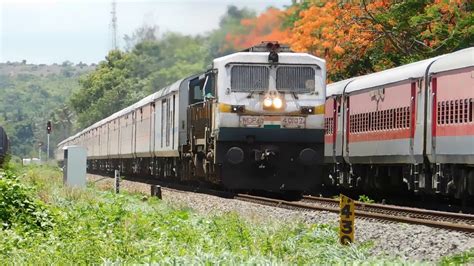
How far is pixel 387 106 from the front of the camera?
22797 mm

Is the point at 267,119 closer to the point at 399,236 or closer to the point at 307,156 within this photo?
the point at 307,156

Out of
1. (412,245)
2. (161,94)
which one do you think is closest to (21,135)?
(161,94)

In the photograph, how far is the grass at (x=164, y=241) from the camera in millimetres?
10203

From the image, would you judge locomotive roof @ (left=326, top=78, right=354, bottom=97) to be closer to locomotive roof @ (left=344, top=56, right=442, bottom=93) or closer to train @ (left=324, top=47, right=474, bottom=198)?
train @ (left=324, top=47, right=474, bottom=198)

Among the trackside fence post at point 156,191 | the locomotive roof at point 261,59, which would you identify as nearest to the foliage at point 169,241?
the locomotive roof at point 261,59

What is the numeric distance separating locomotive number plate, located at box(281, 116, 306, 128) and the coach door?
176 centimetres

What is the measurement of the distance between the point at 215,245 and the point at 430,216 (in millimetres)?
6363

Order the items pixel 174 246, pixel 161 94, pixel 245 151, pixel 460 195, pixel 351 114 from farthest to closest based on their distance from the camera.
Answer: pixel 161 94
pixel 351 114
pixel 245 151
pixel 460 195
pixel 174 246

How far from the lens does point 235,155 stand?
2175cm

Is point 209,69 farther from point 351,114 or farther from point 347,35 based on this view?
point 347,35

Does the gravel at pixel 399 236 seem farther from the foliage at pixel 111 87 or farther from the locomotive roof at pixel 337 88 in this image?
the foliage at pixel 111 87

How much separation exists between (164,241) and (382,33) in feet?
70.6

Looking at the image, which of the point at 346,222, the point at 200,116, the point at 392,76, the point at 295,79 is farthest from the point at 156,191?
the point at 346,222

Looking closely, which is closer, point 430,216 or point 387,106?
point 430,216
